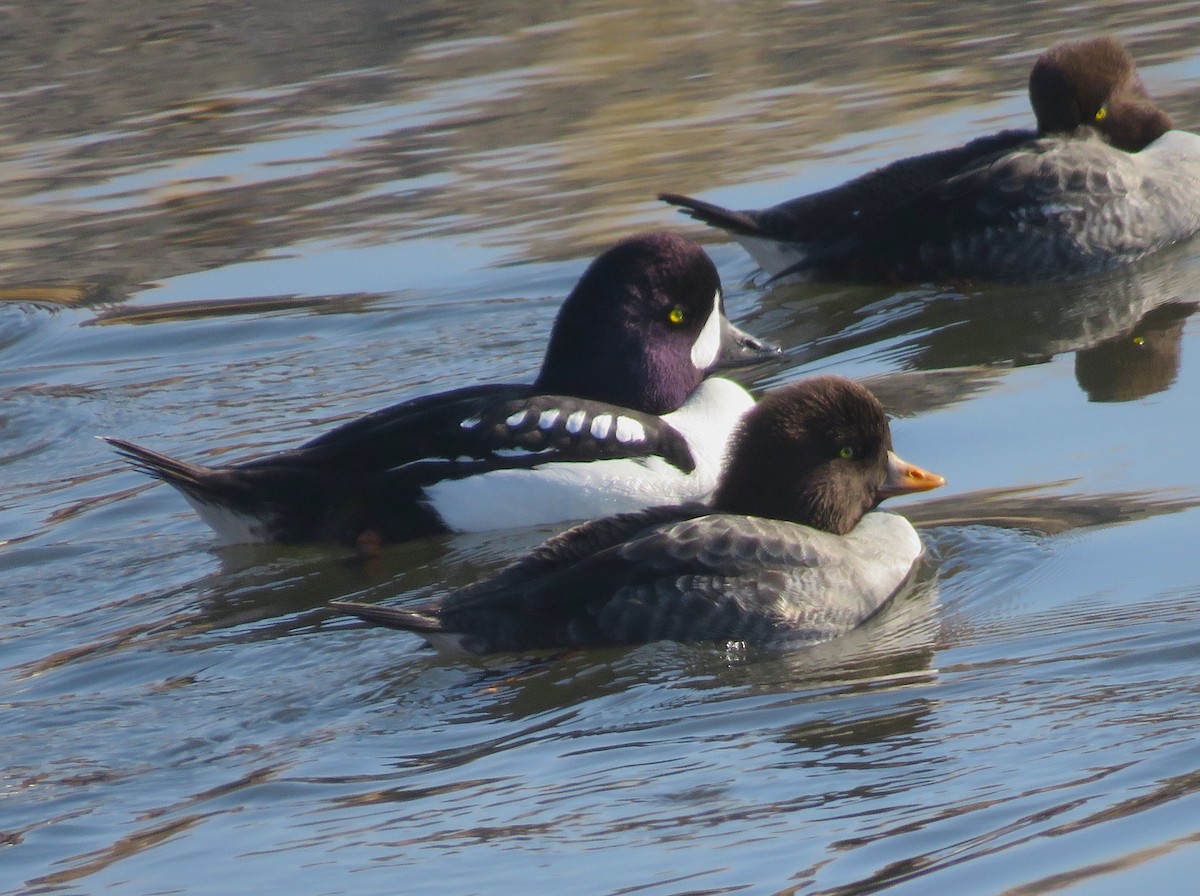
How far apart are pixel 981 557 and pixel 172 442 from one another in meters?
3.82

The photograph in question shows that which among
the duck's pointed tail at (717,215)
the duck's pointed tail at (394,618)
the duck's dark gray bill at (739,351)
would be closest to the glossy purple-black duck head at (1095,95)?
the duck's pointed tail at (717,215)

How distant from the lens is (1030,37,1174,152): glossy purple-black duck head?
383 inches

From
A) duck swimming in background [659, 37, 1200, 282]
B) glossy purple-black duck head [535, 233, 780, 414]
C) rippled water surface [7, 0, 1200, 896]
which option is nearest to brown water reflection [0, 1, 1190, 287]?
rippled water surface [7, 0, 1200, 896]

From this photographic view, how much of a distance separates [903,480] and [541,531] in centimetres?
148

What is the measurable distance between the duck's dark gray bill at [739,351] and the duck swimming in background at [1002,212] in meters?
1.28

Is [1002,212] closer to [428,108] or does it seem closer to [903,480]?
[903,480]

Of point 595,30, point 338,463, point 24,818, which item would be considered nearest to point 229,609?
point 338,463

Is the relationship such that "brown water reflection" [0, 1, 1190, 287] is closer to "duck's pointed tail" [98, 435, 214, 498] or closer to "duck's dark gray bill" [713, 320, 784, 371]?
"duck's dark gray bill" [713, 320, 784, 371]

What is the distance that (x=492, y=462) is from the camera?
23.2 feet

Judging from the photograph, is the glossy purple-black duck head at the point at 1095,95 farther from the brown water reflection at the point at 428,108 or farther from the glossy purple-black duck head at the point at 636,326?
the glossy purple-black duck head at the point at 636,326

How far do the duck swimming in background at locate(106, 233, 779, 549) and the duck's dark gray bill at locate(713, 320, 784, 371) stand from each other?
0.46 m

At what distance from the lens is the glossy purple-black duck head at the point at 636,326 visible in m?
7.52

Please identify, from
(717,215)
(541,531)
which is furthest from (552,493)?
(717,215)

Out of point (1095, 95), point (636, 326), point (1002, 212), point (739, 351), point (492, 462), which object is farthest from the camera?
point (1095, 95)
